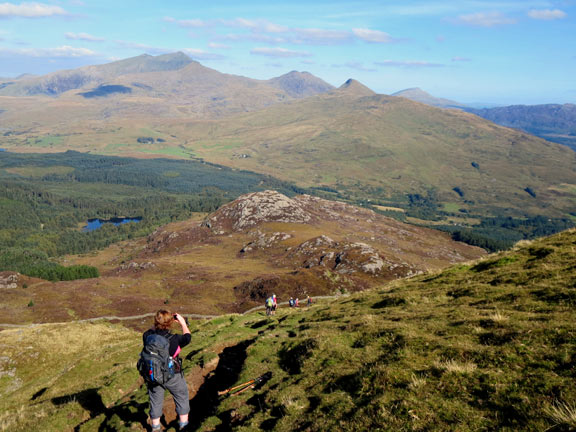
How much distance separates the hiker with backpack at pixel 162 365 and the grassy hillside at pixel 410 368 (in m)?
1.57

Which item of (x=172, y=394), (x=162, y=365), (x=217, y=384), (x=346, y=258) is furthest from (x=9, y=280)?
(x=162, y=365)

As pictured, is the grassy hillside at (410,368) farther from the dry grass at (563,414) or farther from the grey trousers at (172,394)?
the grey trousers at (172,394)

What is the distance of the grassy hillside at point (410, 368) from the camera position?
10336 mm

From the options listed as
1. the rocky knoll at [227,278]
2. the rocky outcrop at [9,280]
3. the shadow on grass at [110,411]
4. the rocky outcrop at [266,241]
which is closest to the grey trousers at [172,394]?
the shadow on grass at [110,411]

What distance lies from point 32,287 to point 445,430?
129 m

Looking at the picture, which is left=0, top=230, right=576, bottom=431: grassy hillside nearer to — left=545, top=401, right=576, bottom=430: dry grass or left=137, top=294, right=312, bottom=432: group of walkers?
left=545, top=401, right=576, bottom=430: dry grass

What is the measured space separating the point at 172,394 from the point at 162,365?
1.50m

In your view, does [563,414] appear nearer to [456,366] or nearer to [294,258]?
[456,366]

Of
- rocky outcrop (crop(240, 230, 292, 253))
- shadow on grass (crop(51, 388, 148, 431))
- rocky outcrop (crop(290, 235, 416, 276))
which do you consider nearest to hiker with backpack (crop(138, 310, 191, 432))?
shadow on grass (crop(51, 388, 148, 431))

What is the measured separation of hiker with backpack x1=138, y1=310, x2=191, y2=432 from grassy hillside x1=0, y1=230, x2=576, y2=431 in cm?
157

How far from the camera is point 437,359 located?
1338 cm

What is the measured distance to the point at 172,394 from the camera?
45.9 ft

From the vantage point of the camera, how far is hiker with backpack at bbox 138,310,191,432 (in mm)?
13430

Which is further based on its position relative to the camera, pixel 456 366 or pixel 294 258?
pixel 294 258
